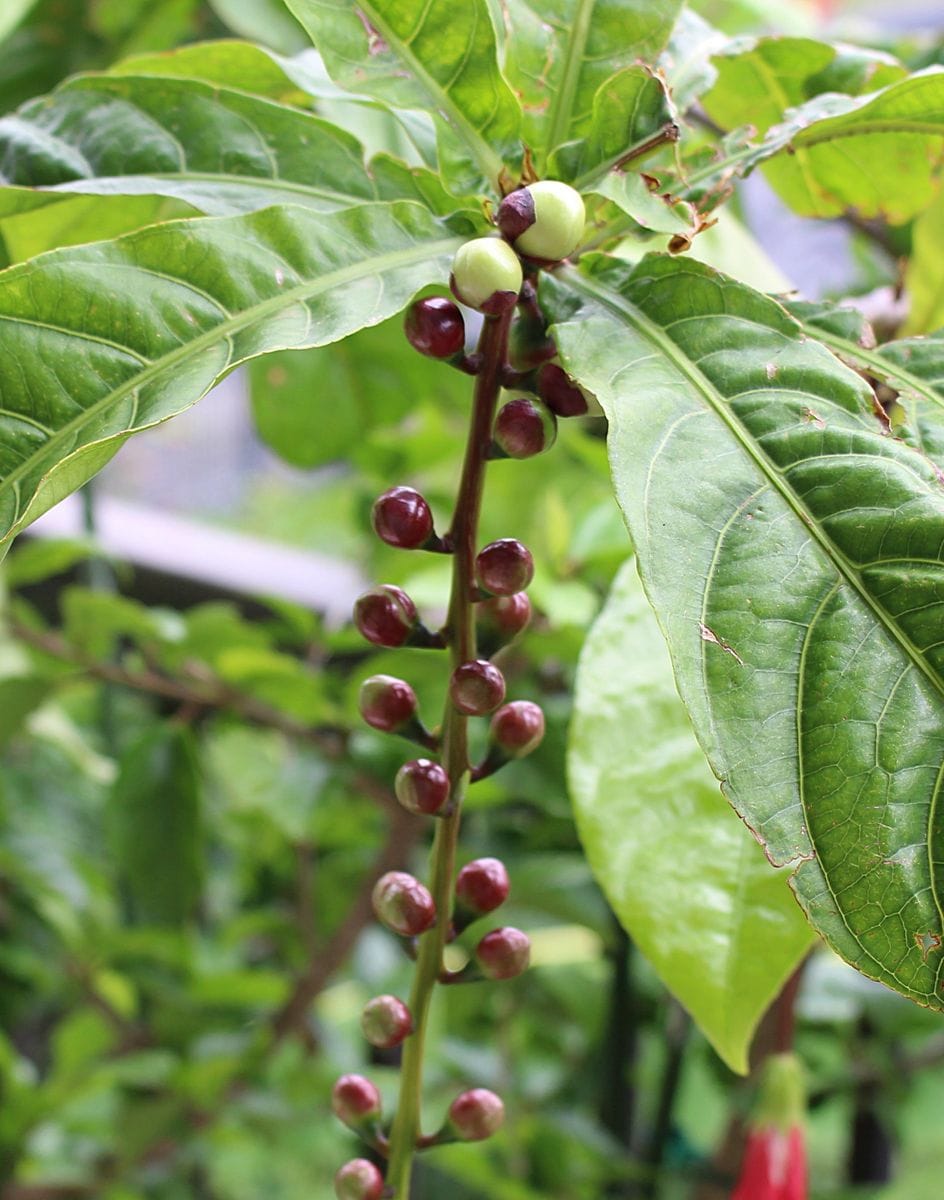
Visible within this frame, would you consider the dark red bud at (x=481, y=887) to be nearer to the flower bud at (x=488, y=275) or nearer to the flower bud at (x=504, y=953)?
the flower bud at (x=504, y=953)

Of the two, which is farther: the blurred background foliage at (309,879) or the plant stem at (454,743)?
the blurred background foliage at (309,879)

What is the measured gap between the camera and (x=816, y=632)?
22 cm

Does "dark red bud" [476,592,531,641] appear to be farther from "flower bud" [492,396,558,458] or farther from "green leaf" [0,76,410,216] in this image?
"green leaf" [0,76,410,216]

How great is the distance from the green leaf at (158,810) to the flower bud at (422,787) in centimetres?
42

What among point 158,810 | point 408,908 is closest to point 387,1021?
point 408,908

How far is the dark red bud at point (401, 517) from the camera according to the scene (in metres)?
0.27

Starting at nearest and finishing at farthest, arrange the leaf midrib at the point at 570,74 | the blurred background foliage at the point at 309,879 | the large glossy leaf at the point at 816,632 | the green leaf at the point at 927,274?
the large glossy leaf at the point at 816,632
the leaf midrib at the point at 570,74
the green leaf at the point at 927,274
the blurred background foliage at the point at 309,879

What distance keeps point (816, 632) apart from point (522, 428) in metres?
0.08

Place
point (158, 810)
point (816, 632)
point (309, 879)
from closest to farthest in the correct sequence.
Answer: point (816, 632)
point (158, 810)
point (309, 879)

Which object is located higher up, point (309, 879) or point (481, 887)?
point (481, 887)

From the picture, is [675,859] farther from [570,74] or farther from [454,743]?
[570,74]

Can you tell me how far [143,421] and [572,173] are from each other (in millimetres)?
134

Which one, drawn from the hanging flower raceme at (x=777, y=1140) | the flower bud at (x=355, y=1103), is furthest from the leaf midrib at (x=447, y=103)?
the hanging flower raceme at (x=777, y=1140)

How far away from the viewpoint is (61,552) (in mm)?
658
